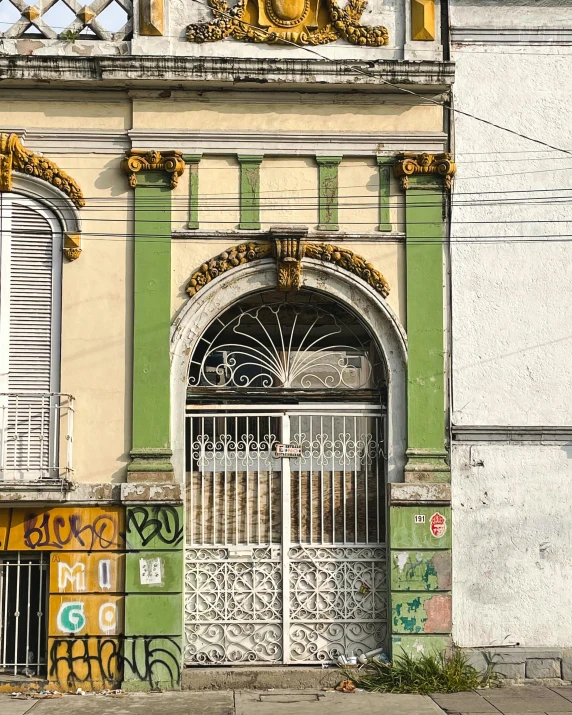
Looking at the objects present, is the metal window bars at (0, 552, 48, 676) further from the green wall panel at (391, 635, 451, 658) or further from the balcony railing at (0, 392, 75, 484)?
the green wall panel at (391, 635, 451, 658)

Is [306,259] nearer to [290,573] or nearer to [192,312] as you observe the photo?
[192,312]

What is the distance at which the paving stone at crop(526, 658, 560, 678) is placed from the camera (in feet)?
34.3

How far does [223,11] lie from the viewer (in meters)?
10.9

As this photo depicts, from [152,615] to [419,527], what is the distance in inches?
112

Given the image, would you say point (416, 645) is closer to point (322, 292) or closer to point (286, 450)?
point (286, 450)

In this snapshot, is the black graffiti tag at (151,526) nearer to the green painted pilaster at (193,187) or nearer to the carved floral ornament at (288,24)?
the green painted pilaster at (193,187)

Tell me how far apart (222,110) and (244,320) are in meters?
2.24

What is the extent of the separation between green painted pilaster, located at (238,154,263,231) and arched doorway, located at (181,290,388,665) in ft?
2.57

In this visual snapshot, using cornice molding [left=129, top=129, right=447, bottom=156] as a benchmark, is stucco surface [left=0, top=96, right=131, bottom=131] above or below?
above

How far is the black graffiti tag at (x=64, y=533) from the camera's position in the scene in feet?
33.9

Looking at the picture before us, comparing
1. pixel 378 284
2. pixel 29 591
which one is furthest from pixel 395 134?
pixel 29 591

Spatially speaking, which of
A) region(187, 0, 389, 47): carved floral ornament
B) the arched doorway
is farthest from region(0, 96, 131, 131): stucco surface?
the arched doorway

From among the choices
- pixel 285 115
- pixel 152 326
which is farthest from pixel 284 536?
pixel 285 115

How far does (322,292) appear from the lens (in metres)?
10.9
